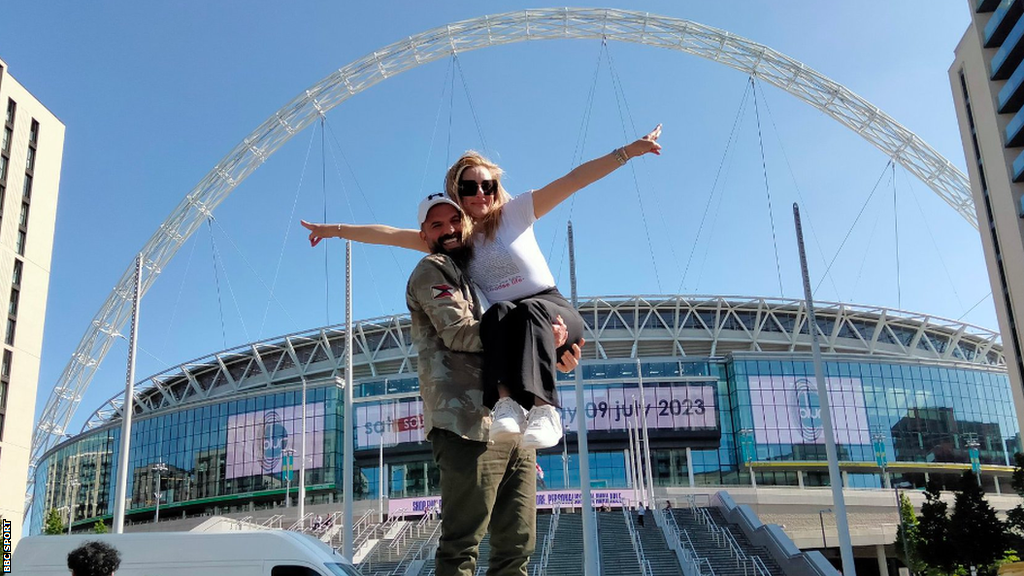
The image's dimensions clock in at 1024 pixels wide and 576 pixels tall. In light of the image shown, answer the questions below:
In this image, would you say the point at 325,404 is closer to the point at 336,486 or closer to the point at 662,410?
the point at 336,486

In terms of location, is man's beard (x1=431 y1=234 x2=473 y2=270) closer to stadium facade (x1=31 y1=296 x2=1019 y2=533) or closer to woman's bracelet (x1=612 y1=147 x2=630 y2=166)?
woman's bracelet (x1=612 y1=147 x2=630 y2=166)

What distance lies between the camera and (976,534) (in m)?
40.2

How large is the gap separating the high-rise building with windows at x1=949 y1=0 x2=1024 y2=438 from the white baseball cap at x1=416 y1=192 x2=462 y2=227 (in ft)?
157

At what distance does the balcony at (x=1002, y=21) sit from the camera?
146 feet

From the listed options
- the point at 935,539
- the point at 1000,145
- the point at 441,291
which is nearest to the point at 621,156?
the point at 441,291

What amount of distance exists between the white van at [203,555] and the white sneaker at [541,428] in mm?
12201

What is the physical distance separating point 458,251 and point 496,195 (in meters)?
0.30

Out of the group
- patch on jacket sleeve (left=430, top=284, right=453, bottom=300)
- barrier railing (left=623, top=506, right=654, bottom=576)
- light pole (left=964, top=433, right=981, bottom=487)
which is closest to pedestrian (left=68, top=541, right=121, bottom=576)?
patch on jacket sleeve (left=430, top=284, right=453, bottom=300)

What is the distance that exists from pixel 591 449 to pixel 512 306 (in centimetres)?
7484

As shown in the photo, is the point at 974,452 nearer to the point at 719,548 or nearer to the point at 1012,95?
the point at 1012,95

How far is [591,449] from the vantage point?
7638 centimetres

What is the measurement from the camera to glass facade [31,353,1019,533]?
75.5m

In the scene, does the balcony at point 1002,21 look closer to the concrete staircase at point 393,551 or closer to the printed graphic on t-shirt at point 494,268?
the concrete staircase at point 393,551

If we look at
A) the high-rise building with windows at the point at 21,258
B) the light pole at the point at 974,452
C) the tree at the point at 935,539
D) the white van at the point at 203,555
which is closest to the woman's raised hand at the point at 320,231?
the white van at the point at 203,555
